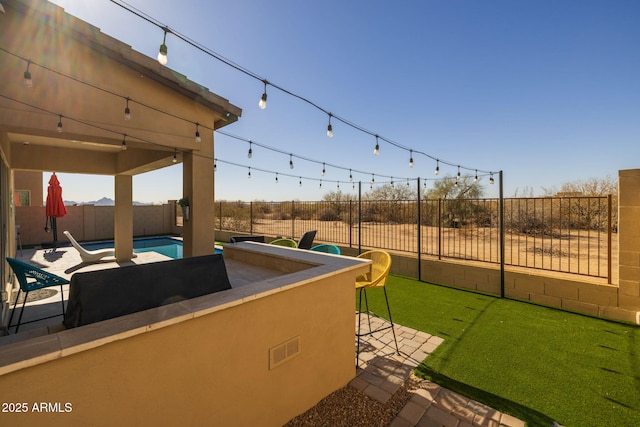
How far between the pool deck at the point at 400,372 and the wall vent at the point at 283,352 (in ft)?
3.39

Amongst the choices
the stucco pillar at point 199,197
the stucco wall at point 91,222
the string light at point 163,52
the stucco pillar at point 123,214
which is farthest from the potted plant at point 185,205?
the stucco wall at point 91,222

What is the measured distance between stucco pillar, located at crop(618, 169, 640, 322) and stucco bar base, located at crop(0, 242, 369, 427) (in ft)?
13.8

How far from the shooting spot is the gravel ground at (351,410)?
2316 mm

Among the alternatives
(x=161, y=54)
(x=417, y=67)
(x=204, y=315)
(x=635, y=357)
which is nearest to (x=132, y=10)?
(x=161, y=54)

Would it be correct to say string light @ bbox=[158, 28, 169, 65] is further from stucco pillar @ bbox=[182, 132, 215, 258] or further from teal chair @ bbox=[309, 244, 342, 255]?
teal chair @ bbox=[309, 244, 342, 255]

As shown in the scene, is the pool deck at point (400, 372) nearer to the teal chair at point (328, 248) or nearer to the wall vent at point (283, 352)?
the wall vent at point (283, 352)

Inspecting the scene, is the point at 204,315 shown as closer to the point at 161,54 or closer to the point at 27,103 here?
the point at 161,54

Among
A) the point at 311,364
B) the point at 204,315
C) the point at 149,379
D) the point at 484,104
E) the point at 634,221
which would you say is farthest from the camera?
the point at 484,104

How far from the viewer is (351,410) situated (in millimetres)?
2471

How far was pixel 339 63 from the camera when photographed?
7.38 meters

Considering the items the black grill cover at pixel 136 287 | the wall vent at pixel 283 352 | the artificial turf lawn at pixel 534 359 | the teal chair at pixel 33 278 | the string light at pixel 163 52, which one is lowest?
the artificial turf lawn at pixel 534 359

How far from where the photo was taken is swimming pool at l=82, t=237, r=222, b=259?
11571mm

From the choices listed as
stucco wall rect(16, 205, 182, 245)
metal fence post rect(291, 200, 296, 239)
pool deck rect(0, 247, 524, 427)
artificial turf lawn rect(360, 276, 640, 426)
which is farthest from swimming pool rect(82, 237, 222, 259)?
artificial turf lawn rect(360, 276, 640, 426)

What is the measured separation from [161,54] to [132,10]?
1.26 ft
